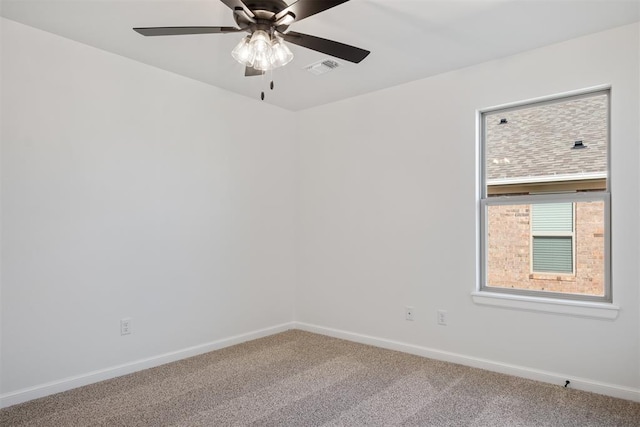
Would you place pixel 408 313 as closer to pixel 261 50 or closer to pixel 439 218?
pixel 439 218

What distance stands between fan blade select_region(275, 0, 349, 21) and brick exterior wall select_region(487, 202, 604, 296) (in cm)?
225

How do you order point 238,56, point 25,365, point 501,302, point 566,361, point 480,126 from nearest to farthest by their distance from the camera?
1. point 238,56
2. point 25,365
3. point 566,361
4. point 501,302
5. point 480,126

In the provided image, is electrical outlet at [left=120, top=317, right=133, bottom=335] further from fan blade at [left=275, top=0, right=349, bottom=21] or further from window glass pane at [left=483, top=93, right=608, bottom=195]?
window glass pane at [left=483, top=93, right=608, bottom=195]

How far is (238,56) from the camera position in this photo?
2.10m

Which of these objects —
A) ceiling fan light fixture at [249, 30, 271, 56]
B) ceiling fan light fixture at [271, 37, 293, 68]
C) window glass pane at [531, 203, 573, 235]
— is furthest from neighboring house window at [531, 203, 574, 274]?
ceiling fan light fixture at [249, 30, 271, 56]

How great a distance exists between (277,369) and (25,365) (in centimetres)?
172

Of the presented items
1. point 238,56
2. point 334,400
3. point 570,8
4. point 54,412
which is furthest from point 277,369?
point 570,8

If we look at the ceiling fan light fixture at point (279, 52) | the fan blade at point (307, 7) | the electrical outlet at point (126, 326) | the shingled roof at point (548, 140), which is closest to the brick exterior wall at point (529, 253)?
the shingled roof at point (548, 140)

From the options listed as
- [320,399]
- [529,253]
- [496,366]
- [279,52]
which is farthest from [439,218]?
[279,52]

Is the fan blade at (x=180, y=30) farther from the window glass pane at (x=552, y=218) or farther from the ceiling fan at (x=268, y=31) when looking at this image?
the window glass pane at (x=552, y=218)

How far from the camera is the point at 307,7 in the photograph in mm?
1814

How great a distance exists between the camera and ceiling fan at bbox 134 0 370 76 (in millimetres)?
1860

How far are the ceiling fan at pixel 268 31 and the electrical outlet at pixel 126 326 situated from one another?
2.13 metres

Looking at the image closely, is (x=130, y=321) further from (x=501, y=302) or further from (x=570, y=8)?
(x=570, y=8)
